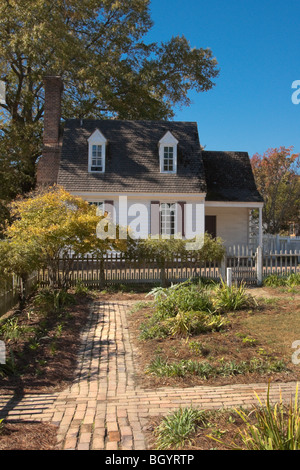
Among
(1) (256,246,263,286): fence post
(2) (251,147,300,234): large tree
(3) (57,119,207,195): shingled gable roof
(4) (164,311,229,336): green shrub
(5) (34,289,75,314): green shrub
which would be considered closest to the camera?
(4) (164,311,229,336): green shrub

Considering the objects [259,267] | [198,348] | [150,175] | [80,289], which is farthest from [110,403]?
[150,175]

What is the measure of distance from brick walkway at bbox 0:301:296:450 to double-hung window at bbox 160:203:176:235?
1440 cm

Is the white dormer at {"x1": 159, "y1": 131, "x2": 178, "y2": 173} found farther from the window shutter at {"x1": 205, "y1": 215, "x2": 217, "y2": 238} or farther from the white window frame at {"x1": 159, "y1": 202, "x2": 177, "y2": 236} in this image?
the window shutter at {"x1": 205, "y1": 215, "x2": 217, "y2": 238}

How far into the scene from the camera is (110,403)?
4.98 metres

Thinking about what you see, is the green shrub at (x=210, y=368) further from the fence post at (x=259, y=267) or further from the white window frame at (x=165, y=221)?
the white window frame at (x=165, y=221)

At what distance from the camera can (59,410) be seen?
189 inches

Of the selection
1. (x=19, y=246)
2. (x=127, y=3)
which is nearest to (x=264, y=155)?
(x=127, y=3)

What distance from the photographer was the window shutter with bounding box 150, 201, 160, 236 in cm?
2067

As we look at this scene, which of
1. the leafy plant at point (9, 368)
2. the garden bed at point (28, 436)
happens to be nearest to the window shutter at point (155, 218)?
the leafy plant at point (9, 368)

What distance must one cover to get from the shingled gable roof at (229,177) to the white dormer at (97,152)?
6.00 metres

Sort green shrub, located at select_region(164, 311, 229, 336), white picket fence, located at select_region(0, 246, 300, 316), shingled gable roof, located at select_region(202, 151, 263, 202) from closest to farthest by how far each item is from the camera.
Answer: green shrub, located at select_region(164, 311, 229, 336) → white picket fence, located at select_region(0, 246, 300, 316) → shingled gable roof, located at select_region(202, 151, 263, 202)

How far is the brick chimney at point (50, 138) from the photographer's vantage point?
75.2ft

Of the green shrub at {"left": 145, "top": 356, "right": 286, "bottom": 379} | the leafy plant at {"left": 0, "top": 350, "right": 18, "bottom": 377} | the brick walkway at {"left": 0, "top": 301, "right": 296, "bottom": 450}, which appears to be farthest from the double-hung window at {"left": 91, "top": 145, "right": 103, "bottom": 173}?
the green shrub at {"left": 145, "top": 356, "right": 286, "bottom": 379}

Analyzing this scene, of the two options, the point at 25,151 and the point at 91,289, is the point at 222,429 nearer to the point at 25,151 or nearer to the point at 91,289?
the point at 91,289
